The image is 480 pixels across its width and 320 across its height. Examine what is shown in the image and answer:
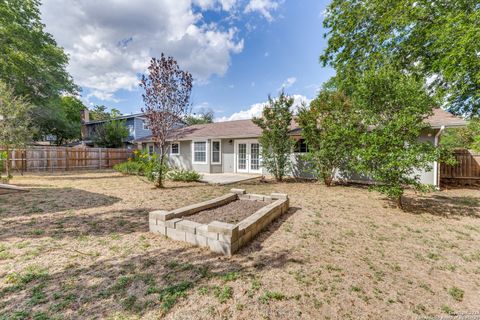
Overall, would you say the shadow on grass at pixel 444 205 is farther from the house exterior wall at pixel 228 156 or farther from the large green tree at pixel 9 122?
the large green tree at pixel 9 122

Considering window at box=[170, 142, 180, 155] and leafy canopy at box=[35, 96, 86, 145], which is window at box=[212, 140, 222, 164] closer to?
window at box=[170, 142, 180, 155]

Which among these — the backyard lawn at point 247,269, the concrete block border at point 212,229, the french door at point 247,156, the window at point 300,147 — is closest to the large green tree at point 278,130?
the window at point 300,147

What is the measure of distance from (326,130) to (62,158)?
18.6 metres

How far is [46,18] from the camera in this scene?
55.9ft

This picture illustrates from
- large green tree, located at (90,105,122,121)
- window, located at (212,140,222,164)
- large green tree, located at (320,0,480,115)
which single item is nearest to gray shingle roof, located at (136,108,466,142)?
window, located at (212,140,222,164)

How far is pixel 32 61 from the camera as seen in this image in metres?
15.7

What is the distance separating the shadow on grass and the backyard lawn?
40cm

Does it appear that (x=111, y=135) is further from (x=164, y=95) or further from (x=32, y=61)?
(x=164, y=95)

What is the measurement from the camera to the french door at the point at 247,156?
12508 mm

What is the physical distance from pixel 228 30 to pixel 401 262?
12791mm

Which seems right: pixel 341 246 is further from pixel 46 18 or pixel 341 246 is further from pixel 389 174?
pixel 46 18

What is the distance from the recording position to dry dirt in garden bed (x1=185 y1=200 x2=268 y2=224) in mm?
4250

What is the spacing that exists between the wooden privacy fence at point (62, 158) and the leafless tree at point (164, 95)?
33.8ft

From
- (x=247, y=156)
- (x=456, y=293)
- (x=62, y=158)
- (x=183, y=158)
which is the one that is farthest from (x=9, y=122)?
(x=456, y=293)
